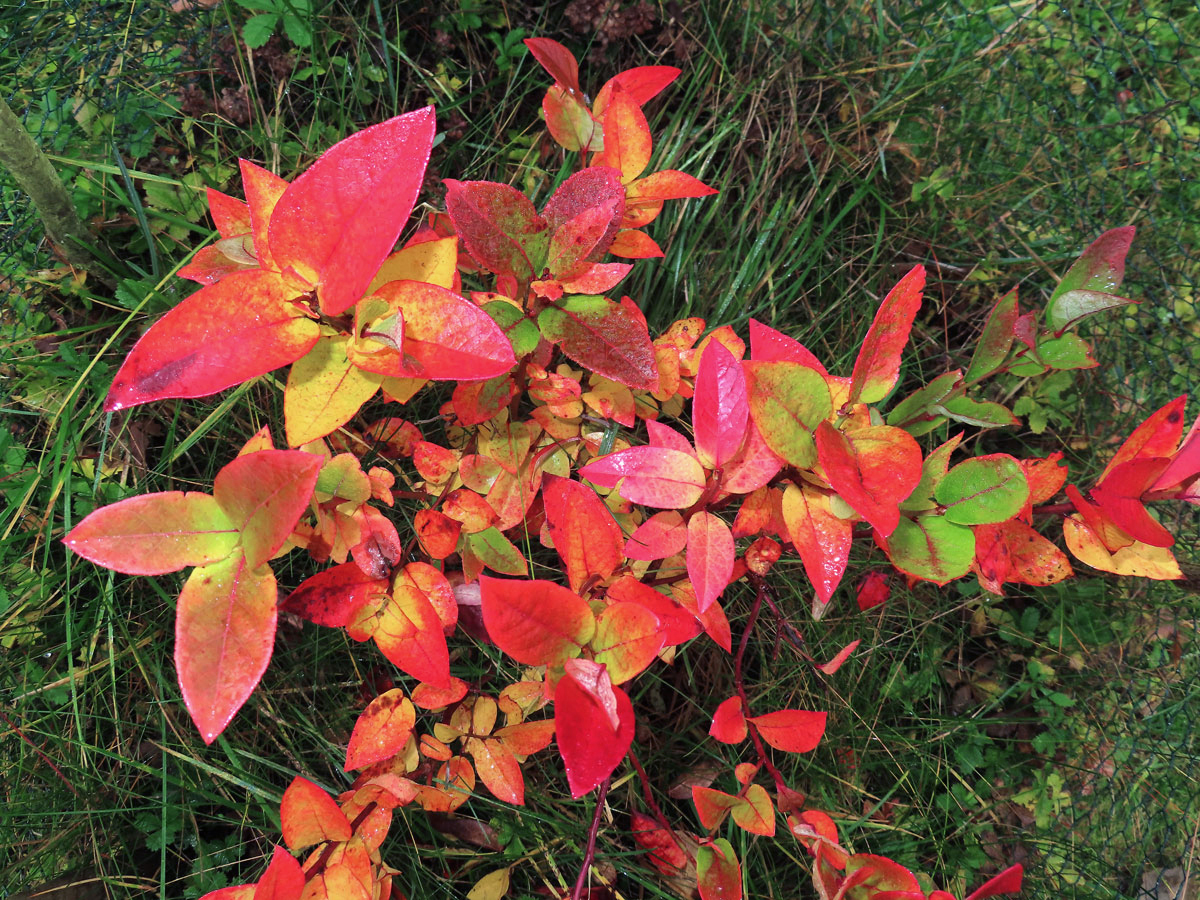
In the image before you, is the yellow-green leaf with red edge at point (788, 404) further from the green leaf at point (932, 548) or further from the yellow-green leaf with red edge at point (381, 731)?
the yellow-green leaf with red edge at point (381, 731)

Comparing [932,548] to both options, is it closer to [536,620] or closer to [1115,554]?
[1115,554]

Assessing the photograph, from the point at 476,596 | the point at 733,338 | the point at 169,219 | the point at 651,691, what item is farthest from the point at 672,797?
the point at 169,219

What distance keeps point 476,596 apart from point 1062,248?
5.32 feet

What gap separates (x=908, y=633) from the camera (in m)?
1.64

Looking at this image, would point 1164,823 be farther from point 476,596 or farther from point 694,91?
point 694,91

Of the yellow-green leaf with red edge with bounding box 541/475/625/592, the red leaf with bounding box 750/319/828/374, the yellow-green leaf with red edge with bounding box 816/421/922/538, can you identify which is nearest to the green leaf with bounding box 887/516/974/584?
the yellow-green leaf with red edge with bounding box 816/421/922/538

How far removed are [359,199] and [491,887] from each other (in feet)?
3.59

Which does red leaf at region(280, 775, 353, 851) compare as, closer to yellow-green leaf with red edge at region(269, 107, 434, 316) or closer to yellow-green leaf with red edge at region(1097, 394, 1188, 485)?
yellow-green leaf with red edge at region(269, 107, 434, 316)

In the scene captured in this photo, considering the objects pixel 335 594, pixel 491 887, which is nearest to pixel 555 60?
pixel 335 594

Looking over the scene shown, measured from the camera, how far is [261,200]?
0.86 meters

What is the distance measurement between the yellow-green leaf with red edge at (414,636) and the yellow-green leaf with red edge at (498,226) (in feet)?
1.44

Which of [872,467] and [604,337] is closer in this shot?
[872,467]

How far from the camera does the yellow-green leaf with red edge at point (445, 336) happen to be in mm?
763

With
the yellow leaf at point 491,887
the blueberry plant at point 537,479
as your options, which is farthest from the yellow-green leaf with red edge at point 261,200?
the yellow leaf at point 491,887
